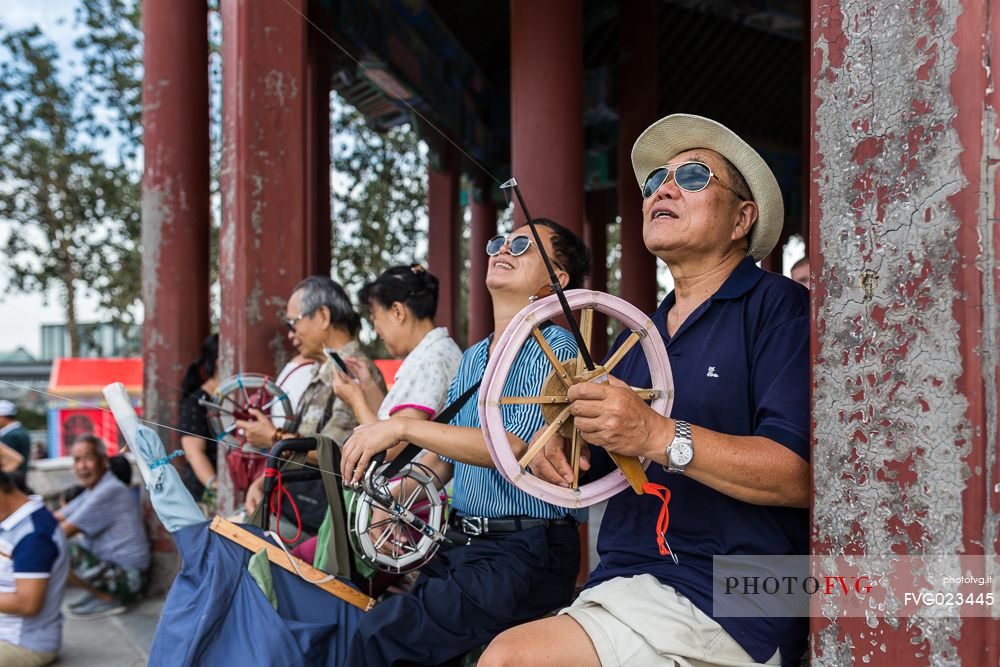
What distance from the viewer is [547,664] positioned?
1559mm

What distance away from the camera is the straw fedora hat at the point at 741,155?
181 centimetres

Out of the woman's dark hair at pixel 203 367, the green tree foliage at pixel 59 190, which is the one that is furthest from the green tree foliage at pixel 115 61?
the woman's dark hair at pixel 203 367

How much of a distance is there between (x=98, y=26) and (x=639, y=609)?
41.4 feet

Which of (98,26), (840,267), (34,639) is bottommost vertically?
(34,639)

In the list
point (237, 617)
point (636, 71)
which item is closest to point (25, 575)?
point (237, 617)

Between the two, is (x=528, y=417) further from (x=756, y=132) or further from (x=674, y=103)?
(x=756, y=132)

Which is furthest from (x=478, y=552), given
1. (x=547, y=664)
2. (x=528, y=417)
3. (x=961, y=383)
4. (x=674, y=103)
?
(x=674, y=103)

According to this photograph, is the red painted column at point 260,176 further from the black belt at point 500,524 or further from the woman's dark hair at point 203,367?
the black belt at point 500,524

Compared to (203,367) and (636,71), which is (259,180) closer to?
(203,367)

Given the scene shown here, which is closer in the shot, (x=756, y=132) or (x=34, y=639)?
(x=34, y=639)

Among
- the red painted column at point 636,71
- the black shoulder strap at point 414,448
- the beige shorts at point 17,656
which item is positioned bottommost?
Answer: the beige shorts at point 17,656

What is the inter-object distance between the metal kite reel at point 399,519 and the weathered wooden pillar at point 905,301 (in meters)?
1.12

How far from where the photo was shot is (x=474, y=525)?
2307 millimetres

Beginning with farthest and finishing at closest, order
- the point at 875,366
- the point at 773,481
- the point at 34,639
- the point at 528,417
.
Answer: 1. the point at 34,639
2. the point at 528,417
3. the point at 773,481
4. the point at 875,366
